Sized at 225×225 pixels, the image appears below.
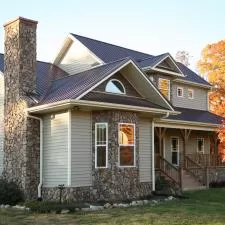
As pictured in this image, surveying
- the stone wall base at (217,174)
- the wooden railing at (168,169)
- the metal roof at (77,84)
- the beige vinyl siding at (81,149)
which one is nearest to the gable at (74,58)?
the metal roof at (77,84)

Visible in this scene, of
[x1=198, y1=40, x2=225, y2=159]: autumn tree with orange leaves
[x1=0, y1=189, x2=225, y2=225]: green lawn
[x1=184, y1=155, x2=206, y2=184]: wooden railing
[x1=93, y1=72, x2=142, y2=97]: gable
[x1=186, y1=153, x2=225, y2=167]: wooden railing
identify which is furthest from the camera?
[x1=198, y1=40, x2=225, y2=159]: autumn tree with orange leaves

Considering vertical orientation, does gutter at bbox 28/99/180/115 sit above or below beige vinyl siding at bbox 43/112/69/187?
above

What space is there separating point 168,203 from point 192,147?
11.6 meters

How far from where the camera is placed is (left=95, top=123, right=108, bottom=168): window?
1689cm

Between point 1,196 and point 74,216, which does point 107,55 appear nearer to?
point 1,196

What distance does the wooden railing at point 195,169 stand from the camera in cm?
2347

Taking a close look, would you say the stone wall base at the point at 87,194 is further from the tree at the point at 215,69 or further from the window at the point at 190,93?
the tree at the point at 215,69

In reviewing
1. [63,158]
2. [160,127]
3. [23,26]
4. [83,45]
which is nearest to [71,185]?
[63,158]

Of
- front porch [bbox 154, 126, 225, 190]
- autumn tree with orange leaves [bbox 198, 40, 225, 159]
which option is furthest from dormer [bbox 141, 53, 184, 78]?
autumn tree with orange leaves [bbox 198, 40, 225, 159]

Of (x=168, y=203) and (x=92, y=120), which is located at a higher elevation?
(x=92, y=120)

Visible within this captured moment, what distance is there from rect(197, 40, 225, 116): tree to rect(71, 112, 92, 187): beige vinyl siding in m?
21.9

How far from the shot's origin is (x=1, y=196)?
16.7 meters

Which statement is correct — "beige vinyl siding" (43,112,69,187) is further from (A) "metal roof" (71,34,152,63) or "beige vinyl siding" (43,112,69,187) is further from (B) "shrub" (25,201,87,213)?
(A) "metal roof" (71,34,152,63)

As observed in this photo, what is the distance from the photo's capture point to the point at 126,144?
17.5m
